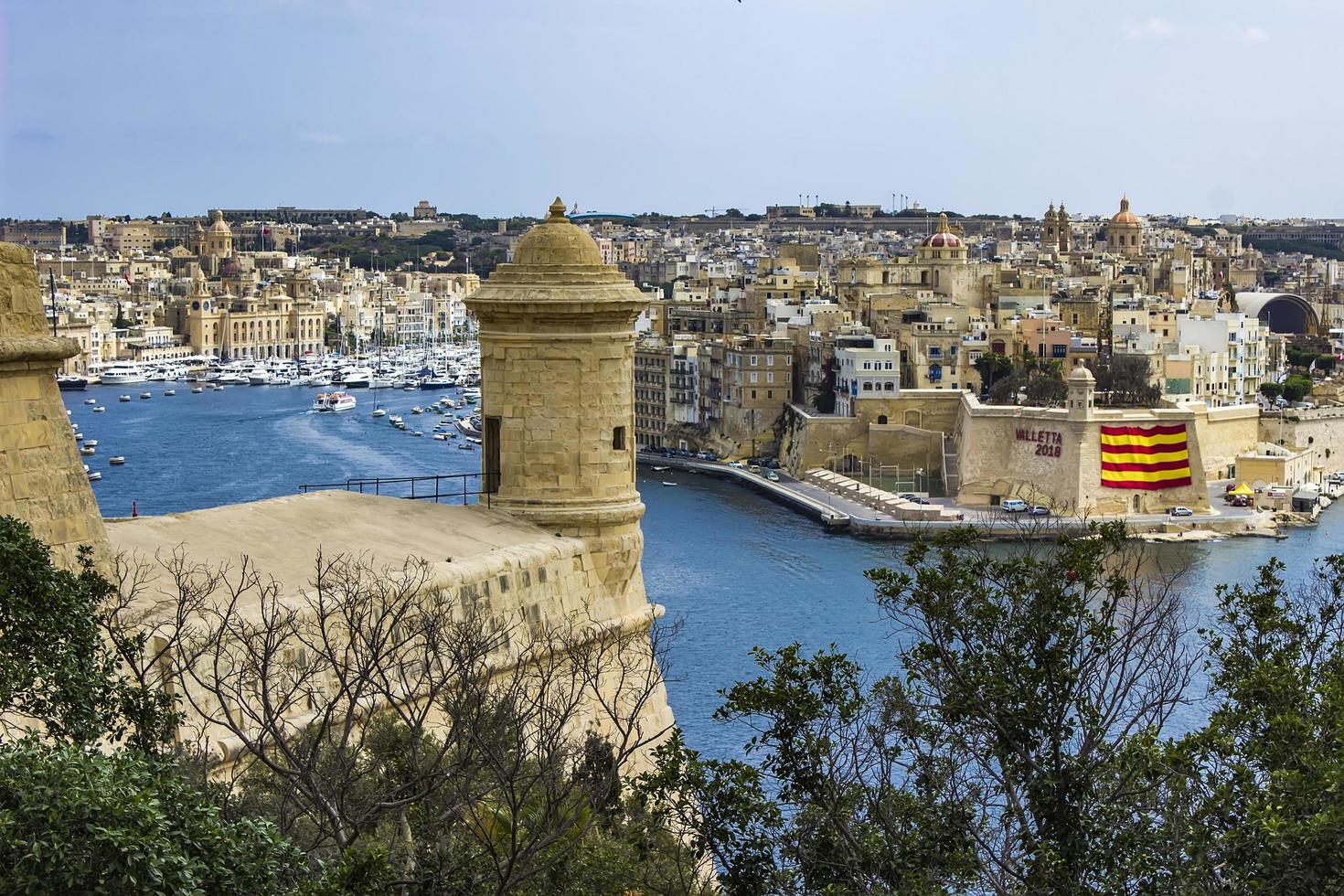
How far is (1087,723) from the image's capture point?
6062 mm

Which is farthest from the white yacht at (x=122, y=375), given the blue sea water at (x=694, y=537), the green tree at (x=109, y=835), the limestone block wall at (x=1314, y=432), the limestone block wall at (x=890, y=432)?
the green tree at (x=109, y=835)

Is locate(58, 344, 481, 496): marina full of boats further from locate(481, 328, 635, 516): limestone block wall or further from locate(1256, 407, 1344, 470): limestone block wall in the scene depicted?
locate(481, 328, 635, 516): limestone block wall

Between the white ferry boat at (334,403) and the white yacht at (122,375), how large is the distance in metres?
14.0

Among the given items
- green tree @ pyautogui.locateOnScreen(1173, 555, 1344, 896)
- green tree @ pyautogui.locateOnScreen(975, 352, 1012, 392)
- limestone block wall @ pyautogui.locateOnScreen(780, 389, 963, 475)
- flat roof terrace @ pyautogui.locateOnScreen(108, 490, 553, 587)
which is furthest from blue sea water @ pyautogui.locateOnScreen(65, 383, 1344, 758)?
green tree @ pyautogui.locateOnScreen(975, 352, 1012, 392)

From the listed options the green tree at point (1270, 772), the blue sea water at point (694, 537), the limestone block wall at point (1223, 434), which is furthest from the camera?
the limestone block wall at point (1223, 434)

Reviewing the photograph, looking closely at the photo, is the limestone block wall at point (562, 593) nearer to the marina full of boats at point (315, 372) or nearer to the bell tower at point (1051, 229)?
the marina full of boats at point (315, 372)

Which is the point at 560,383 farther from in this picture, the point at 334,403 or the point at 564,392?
the point at 334,403

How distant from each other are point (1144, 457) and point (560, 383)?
30.7 meters

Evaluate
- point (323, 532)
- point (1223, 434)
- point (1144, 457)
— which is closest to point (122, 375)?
point (1223, 434)

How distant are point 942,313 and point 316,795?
44.2m

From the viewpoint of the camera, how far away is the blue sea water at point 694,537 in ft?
76.6

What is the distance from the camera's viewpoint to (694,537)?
1336 inches

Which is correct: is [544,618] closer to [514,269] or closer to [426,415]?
[514,269]

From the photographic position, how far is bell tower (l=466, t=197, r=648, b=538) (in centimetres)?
750
